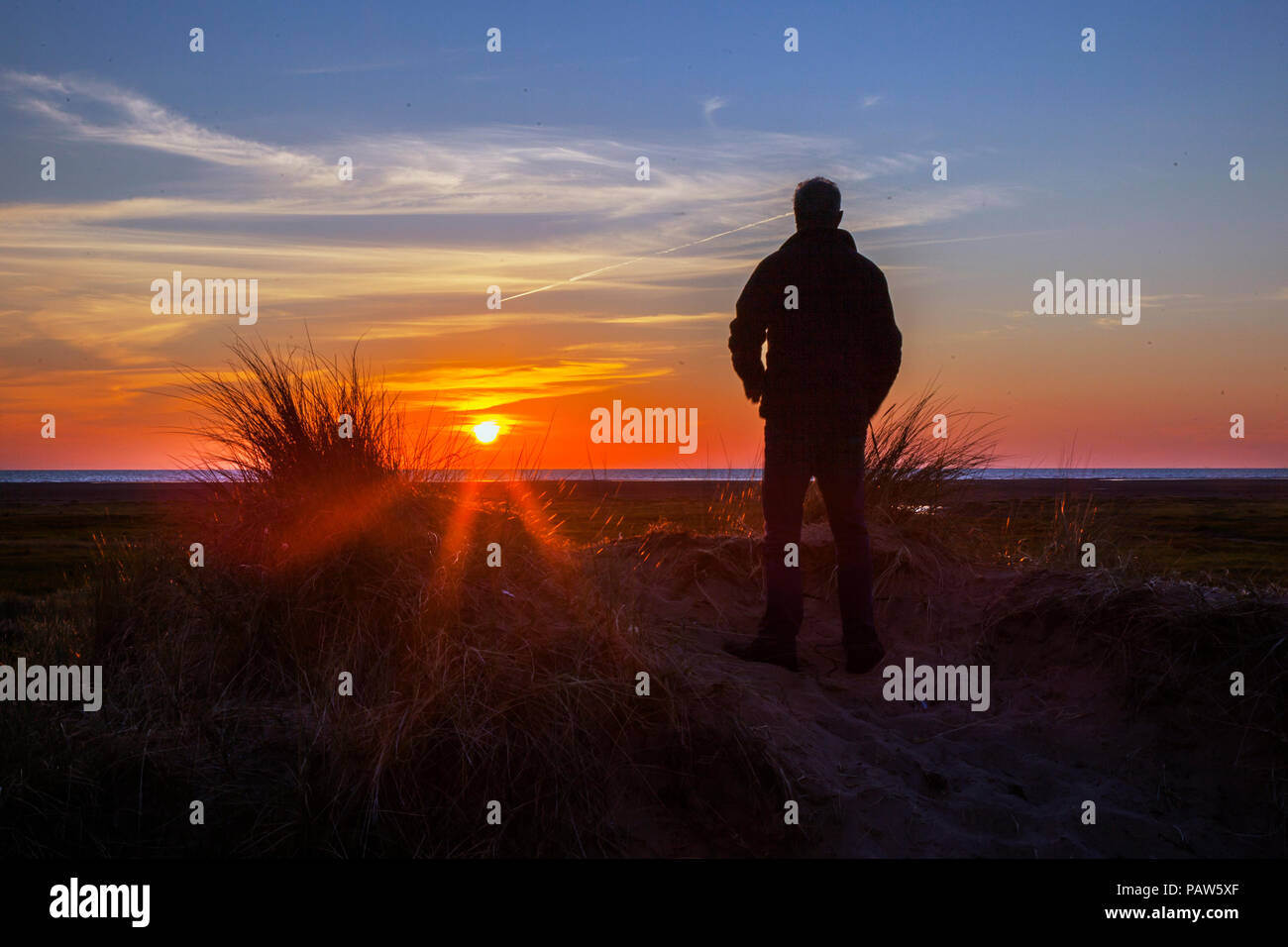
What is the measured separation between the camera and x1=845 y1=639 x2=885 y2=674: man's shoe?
500 centimetres

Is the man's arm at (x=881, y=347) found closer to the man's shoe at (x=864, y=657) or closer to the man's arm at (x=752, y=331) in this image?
the man's arm at (x=752, y=331)

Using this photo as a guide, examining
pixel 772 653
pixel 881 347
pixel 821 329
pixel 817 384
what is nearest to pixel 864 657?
pixel 772 653

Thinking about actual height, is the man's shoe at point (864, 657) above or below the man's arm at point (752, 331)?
below

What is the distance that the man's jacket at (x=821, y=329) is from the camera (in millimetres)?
4938

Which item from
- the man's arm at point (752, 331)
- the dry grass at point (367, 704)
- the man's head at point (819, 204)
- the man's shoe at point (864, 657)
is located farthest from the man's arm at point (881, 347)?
the dry grass at point (367, 704)

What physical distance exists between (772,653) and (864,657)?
52 cm

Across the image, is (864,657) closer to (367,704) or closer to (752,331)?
(752,331)

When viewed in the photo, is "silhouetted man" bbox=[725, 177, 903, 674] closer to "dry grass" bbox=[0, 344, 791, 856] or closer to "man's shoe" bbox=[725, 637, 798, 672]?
"man's shoe" bbox=[725, 637, 798, 672]

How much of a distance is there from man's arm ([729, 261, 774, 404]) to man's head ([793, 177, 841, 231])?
0.35m

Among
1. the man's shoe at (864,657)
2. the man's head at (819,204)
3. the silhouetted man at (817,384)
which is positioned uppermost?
the man's head at (819,204)

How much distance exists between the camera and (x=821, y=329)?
4.95 meters

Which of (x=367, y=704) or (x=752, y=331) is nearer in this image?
(x=367, y=704)
